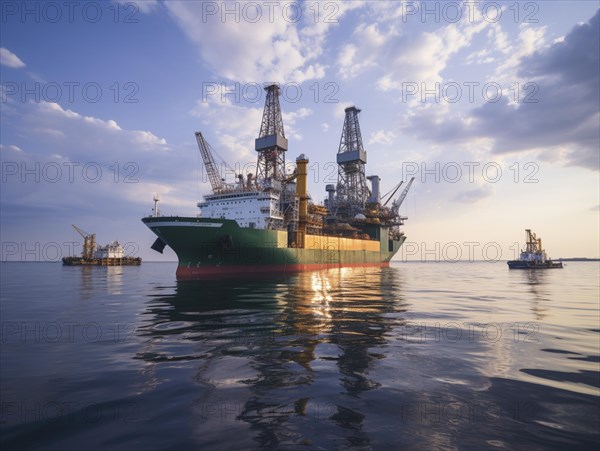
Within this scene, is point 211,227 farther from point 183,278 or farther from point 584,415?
point 584,415

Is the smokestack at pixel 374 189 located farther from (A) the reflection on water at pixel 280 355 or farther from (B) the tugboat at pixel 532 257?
(A) the reflection on water at pixel 280 355

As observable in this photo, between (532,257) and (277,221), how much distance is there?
7715cm

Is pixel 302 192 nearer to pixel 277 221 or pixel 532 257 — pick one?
pixel 277 221

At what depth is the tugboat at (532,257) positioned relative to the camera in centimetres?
8606

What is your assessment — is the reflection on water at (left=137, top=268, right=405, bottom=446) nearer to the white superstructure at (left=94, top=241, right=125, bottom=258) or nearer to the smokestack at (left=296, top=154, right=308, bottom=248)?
the smokestack at (left=296, top=154, right=308, bottom=248)

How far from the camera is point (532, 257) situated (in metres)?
86.6

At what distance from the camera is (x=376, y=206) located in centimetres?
8725

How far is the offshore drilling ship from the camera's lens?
3956 centimetres

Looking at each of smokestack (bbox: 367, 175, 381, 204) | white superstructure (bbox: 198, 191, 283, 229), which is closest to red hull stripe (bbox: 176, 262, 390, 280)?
white superstructure (bbox: 198, 191, 283, 229)

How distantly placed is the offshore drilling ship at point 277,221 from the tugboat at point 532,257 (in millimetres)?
32770

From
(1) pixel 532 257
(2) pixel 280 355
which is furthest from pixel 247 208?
(1) pixel 532 257

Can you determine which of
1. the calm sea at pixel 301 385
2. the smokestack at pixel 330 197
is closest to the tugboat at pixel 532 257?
the smokestack at pixel 330 197

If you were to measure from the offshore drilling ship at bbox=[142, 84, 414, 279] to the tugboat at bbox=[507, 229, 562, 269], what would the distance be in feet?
108

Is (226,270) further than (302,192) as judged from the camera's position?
No
